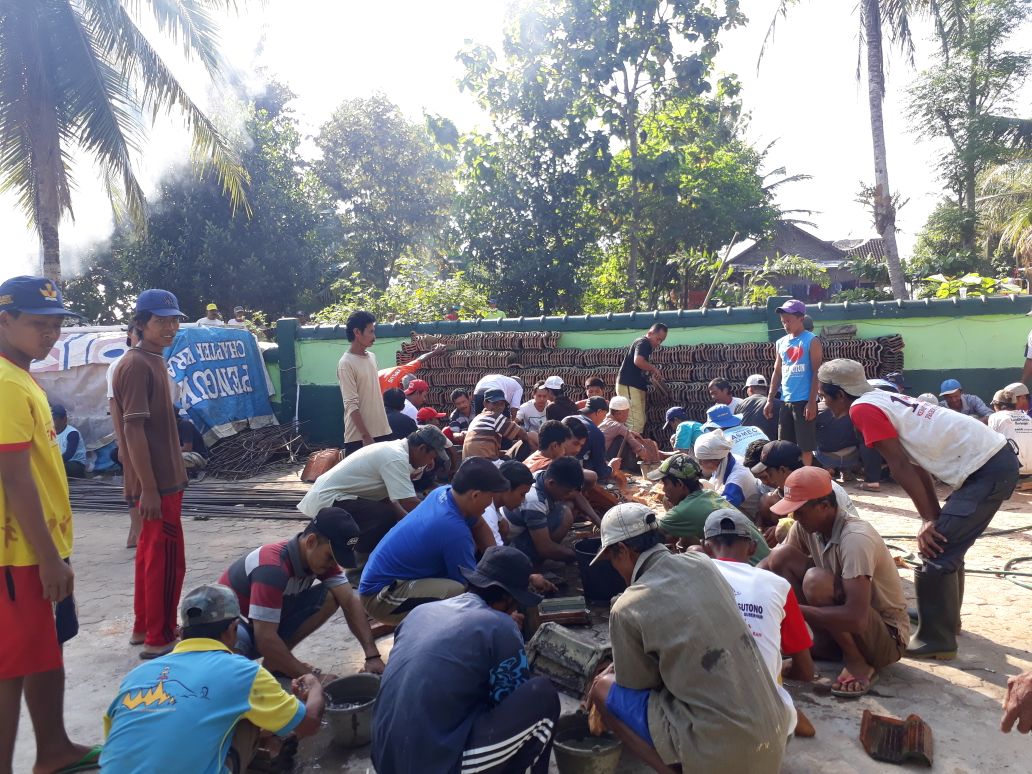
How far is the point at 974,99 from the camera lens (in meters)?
28.7

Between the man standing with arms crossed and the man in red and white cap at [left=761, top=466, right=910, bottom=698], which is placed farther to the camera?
the man standing with arms crossed

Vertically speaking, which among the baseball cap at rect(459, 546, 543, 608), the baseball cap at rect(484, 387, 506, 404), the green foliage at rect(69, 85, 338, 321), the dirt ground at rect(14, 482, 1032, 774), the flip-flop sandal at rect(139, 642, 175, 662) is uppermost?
the green foliage at rect(69, 85, 338, 321)

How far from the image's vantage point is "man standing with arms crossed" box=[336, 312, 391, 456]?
6.52 metres

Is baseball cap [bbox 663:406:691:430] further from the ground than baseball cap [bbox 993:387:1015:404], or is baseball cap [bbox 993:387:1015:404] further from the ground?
baseball cap [bbox 993:387:1015:404]

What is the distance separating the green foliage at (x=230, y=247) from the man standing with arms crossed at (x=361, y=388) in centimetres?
1355

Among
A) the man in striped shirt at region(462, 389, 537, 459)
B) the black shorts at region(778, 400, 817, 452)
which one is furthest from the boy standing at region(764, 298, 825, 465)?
the man in striped shirt at region(462, 389, 537, 459)

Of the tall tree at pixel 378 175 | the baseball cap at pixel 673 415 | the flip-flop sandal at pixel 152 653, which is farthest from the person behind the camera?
the tall tree at pixel 378 175

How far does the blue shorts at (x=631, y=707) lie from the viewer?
9.20 feet

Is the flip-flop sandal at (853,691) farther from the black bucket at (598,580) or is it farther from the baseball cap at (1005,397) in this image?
the baseball cap at (1005,397)

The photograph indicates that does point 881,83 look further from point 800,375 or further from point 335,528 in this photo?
point 335,528

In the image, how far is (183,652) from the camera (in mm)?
2600

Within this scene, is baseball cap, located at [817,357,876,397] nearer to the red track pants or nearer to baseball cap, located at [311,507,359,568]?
baseball cap, located at [311,507,359,568]

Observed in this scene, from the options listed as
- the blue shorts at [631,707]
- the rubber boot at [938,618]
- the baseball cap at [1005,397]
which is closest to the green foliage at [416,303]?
the baseball cap at [1005,397]

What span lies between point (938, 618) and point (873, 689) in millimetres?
631
